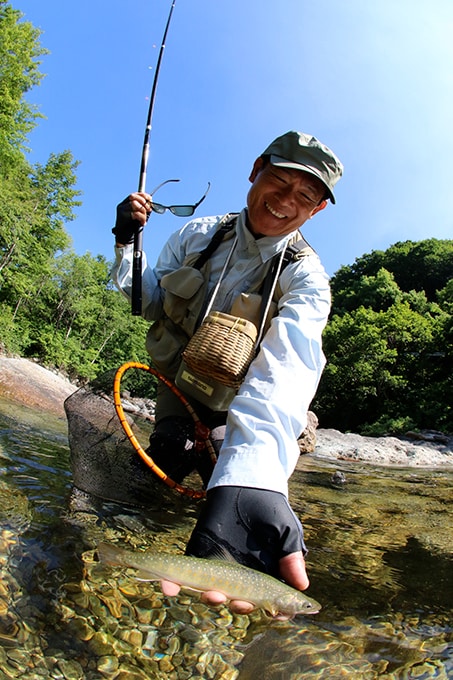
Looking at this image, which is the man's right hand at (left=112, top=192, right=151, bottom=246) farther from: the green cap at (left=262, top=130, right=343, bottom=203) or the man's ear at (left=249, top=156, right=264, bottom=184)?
the green cap at (left=262, top=130, right=343, bottom=203)

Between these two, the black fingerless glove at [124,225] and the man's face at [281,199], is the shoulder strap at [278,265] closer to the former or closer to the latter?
the man's face at [281,199]

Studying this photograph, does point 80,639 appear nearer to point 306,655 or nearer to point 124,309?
point 306,655

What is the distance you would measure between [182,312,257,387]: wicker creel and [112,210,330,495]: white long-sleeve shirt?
0.28 m

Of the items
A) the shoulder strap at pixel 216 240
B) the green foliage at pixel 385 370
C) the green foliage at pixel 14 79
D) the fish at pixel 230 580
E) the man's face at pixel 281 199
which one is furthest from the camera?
the green foliage at pixel 385 370

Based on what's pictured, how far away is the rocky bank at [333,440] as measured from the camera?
1484cm

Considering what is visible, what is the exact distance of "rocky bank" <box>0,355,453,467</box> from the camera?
14836mm

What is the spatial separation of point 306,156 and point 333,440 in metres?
21.1

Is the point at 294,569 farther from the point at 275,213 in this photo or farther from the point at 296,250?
the point at 275,213

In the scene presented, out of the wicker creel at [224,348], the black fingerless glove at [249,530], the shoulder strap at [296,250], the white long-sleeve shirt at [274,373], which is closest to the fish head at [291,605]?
the black fingerless glove at [249,530]

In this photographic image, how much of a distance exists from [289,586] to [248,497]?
40 centimetres

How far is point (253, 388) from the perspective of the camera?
86.0 inches

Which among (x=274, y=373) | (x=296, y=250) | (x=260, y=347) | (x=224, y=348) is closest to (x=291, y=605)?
(x=274, y=373)

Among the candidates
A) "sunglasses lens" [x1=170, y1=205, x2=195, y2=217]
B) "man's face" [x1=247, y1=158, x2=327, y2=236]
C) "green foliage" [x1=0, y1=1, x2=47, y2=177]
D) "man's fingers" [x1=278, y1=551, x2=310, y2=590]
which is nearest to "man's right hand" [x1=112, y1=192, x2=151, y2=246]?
"sunglasses lens" [x1=170, y1=205, x2=195, y2=217]

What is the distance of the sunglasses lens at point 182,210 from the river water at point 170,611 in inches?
96.7
